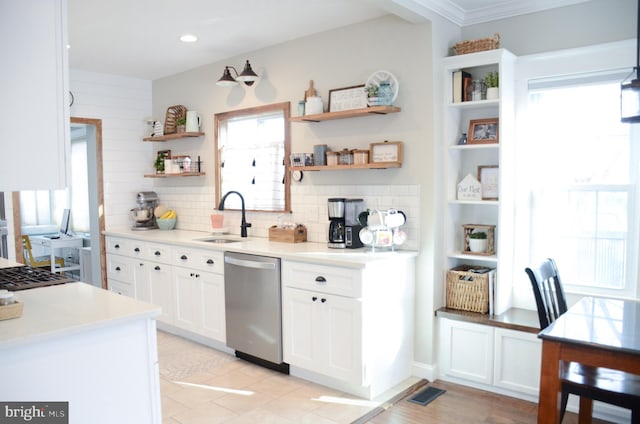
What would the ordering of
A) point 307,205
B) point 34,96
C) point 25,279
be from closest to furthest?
point 34,96, point 25,279, point 307,205

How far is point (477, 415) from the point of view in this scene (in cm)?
298

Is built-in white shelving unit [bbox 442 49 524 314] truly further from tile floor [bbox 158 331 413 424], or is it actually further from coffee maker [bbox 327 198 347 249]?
tile floor [bbox 158 331 413 424]

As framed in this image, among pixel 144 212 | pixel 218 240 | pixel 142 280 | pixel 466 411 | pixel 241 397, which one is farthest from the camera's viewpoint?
pixel 144 212

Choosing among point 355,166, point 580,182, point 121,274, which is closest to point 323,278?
point 355,166

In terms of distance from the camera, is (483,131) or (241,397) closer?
(241,397)

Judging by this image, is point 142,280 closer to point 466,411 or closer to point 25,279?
point 25,279

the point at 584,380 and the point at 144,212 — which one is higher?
the point at 144,212

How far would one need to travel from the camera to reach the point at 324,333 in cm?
326

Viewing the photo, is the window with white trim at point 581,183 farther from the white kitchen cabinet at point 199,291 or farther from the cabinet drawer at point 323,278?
the white kitchen cabinet at point 199,291

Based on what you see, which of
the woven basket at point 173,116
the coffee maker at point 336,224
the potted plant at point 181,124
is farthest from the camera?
the woven basket at point 173,116

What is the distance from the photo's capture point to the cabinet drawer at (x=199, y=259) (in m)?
3.92

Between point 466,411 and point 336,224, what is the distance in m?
1.49

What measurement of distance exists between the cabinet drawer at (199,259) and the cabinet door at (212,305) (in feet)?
0.19

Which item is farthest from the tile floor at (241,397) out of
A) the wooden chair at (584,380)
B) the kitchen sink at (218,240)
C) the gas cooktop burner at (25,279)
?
the wooden chair at (584,380)
